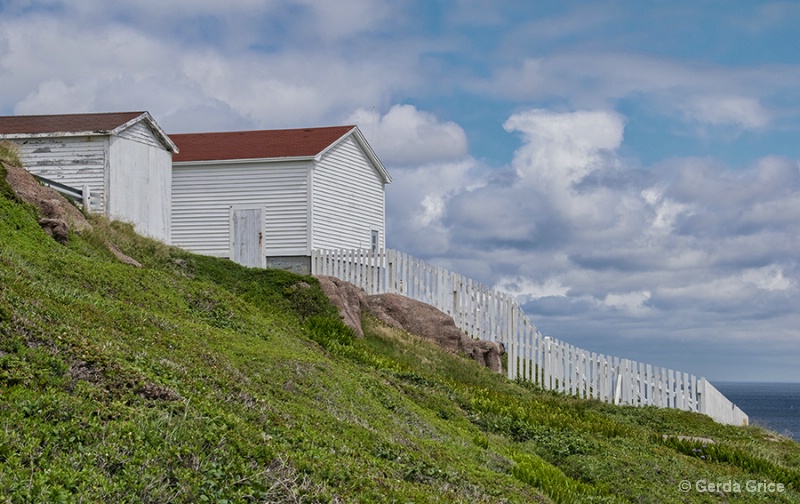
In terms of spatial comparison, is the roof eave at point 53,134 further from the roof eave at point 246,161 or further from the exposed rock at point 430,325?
the exposed rock at point 430,325

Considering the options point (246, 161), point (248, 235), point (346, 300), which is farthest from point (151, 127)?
point (346, 300)

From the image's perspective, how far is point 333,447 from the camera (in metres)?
7.61

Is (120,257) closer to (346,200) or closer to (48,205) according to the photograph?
(48,205)

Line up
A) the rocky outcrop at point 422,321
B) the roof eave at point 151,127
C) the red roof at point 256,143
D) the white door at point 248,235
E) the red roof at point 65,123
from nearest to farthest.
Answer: the rocky outcrop at point 422,321, the roof eave at point 151,127, the red roof at point 65,123, the white door at point 248,235, the red roof at point 256,143

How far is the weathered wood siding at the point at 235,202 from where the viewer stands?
31703mm

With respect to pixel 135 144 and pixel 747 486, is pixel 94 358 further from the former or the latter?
pixel 135 144

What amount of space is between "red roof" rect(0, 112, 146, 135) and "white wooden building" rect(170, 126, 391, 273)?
12.6 ft

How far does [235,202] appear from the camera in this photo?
32438 millimetres

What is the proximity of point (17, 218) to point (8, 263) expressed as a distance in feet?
16.1

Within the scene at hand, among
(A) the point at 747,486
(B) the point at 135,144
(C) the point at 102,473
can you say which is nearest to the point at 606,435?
(A) the point at 747,486

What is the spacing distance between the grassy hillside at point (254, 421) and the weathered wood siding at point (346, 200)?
12.7 m

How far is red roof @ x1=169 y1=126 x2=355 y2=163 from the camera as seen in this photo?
107 ft

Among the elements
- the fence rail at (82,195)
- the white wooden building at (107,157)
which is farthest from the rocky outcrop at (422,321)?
the white wooden building at (107,157)

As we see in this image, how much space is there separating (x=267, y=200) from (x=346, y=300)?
11.4 m
